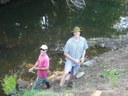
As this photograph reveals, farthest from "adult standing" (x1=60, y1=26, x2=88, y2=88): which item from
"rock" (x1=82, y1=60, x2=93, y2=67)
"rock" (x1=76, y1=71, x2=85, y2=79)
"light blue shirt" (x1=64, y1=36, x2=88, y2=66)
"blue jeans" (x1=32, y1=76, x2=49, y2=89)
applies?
"rock" (x1=82, y1=60, x2=93, y2=67)

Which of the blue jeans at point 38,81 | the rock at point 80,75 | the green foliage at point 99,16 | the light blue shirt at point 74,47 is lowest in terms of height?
the blue jeans at point 38,81

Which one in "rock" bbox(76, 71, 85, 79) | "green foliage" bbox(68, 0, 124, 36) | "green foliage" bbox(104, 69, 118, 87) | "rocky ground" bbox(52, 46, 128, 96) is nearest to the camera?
"rocky ground" bbox(52, 46, 128, 96)

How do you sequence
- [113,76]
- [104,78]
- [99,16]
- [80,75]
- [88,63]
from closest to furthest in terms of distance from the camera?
[113,76]
[104,78]
[80,75]
[88,63]
[99,16]

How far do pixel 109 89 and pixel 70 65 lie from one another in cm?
164

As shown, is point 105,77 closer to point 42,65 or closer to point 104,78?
point 104,78

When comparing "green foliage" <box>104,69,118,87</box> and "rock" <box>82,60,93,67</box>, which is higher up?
"rock" <box>82,60,93,67</box>

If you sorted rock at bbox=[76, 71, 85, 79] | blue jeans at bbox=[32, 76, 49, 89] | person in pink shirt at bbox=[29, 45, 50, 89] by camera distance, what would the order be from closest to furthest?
person in pink shirt at bbox=[29, 45, 50, 89] < blue jeans at bbox=[32, 76, 49, 89] < rock at bbox=[76, 71, 85, 79]

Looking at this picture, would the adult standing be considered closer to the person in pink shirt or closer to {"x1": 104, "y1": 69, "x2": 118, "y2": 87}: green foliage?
the person in pink shirt

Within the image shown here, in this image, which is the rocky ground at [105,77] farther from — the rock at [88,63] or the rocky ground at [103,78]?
the rock at [88,63]

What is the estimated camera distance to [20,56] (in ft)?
48.3

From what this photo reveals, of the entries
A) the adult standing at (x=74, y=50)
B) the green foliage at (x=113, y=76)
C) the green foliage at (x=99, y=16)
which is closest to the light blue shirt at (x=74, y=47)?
the adult standing at (x=74, y=50)

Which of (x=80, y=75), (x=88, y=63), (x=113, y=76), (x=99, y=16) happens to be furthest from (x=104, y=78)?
(x=99, y=16)

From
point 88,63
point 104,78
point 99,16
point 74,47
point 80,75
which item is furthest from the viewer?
point 99,16

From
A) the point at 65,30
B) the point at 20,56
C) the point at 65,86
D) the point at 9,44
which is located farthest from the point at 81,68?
the point at 65,30
